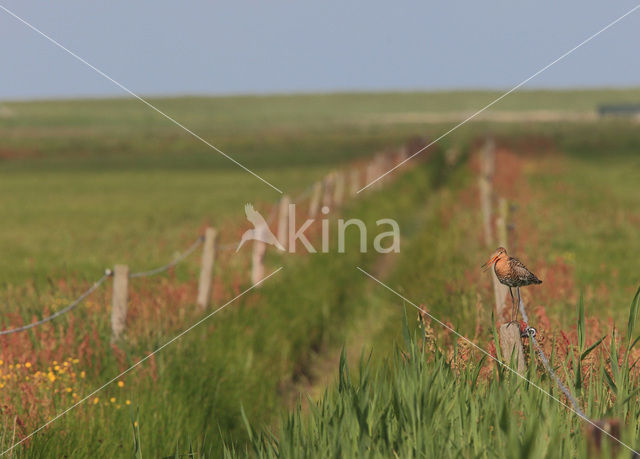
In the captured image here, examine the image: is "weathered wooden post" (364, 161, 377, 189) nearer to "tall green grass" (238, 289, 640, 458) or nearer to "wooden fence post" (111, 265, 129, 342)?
"wooden fence post" (111, 265, 129, 342)

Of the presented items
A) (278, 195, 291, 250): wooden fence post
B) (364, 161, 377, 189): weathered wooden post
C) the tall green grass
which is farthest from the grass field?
(364, 161, 377, 189): weathered wooden post

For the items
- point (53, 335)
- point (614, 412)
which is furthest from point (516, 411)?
point (53, 335)

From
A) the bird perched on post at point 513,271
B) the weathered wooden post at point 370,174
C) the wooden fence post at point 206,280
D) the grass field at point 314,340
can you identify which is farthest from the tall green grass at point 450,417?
the weathered wooden post at point 370,174

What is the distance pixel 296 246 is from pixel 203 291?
5.11m

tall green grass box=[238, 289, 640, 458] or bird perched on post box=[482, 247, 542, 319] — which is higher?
A: bird perched on post box=[482, 247, 542, 319]

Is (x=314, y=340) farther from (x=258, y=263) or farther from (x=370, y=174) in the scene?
(x=370, y=174)

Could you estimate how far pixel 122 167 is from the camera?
58500 millimetres

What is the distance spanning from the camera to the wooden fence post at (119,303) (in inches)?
326

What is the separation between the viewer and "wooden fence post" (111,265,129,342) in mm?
8289

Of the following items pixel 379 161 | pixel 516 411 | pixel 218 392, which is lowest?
pixel 218 392

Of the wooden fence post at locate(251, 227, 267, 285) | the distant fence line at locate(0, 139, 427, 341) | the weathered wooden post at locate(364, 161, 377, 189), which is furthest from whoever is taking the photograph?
the weathered wooden post at locate(364, 161, 377, 189)

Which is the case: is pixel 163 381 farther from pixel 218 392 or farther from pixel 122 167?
pixel 122 167

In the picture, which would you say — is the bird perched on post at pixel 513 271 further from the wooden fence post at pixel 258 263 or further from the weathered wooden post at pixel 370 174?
the weathered wooden post at pixel 370 174

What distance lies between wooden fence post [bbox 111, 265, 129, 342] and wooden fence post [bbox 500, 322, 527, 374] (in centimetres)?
388
